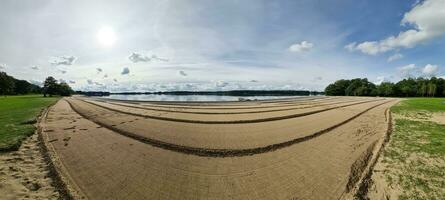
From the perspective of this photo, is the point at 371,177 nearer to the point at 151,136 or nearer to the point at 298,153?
the point at 298,153

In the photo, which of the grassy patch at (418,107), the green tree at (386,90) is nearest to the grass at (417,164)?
the grassy patch at (418,107)

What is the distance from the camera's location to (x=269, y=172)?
798 centimetres

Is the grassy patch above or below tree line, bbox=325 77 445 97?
below

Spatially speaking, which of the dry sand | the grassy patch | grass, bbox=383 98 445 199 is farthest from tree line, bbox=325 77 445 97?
the dry sand

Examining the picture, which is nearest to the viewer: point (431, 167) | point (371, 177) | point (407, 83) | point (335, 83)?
point (371, 177)

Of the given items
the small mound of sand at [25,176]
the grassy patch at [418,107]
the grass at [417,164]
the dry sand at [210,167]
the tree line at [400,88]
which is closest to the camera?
the small mound of sand at [25,176]

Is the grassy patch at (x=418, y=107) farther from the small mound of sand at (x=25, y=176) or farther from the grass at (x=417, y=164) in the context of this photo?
the small mound of sand at (x=25, y=176)

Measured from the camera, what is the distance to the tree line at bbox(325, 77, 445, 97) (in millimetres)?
103438

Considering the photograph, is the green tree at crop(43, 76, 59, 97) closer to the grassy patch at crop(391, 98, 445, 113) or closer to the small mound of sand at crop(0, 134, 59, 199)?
the small mound of sand at crop(0, 134, 59, 199)

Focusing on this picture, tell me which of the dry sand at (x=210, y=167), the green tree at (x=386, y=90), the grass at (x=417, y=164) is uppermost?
the green tree at (x=386, y=90)

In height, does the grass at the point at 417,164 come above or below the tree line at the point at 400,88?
below

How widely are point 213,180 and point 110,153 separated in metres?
5.78

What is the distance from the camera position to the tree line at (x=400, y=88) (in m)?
103

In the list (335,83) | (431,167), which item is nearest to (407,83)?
(335,83)
